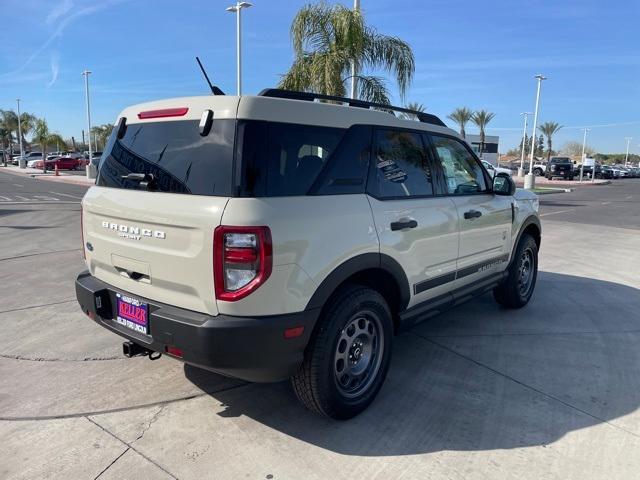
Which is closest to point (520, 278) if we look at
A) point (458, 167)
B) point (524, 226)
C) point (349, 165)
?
point (524, 226)

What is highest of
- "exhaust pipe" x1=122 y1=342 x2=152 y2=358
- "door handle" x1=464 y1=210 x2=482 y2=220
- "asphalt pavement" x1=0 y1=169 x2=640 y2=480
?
"door handle" x1=464 y1=210 x2=482 y2=220

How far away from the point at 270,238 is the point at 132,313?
1.13 meters

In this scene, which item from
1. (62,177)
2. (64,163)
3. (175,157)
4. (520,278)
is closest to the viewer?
(175,157)

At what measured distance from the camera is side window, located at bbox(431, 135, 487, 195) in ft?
13.8

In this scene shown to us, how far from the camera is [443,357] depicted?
426 cm

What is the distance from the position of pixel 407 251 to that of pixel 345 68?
32.6 feet

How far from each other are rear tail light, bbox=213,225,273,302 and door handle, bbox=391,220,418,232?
1.09 metres

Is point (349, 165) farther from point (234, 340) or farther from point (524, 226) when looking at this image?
point (524, 226)

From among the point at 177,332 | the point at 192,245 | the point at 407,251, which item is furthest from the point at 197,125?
the point at 407,251

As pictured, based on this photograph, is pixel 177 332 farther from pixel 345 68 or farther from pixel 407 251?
pixel 345 68

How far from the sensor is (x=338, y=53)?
40.2 feet

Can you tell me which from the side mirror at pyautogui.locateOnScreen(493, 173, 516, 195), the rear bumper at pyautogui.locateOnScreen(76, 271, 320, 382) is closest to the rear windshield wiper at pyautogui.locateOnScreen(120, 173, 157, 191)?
the rear bumper at pyautogui.locateOnScreen(76, 271, 320, 382)

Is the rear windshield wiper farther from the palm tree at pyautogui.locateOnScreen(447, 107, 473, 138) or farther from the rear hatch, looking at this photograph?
the palm tree at pyautogui.locateOnScreen(447, 107, 473, 138)

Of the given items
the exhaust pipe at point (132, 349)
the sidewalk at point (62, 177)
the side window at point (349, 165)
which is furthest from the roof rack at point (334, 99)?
the sidewalk at point (62, 177)
